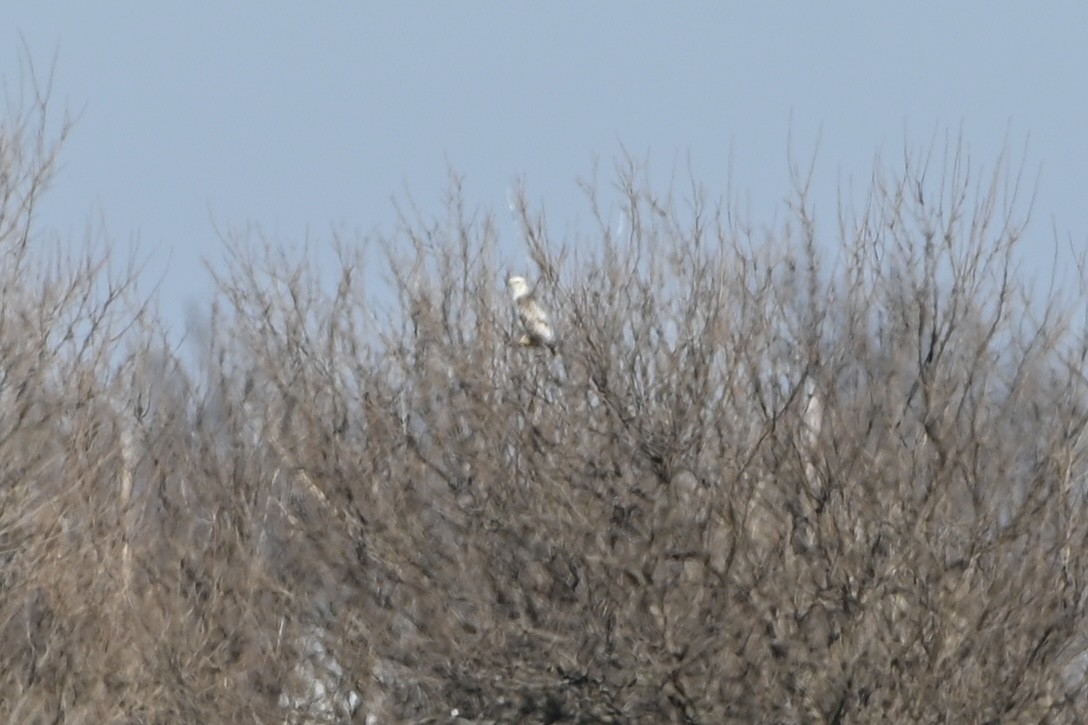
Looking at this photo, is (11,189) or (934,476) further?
(11,189)

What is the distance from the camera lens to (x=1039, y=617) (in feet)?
40.4

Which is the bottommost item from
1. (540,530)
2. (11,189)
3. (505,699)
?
(505,699)

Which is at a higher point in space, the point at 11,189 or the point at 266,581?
the point at 11,189

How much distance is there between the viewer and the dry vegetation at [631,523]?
40.8 feet

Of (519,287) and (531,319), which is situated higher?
(519,287)

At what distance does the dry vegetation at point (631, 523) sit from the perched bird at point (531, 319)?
0.14 meters

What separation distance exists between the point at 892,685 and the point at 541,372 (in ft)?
11.5

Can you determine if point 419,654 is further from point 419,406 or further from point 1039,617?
point 1039,617

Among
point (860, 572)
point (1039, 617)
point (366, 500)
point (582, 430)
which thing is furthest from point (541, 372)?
point (1039, 617)

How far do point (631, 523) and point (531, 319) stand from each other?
5.46 feet

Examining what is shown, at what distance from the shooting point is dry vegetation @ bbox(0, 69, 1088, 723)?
12.4 m

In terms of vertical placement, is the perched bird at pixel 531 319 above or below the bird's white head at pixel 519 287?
below

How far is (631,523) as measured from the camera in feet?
43.1

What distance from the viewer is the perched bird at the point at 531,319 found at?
45.5 ft
